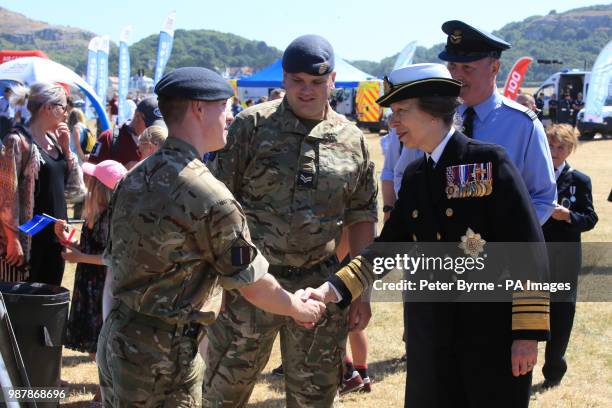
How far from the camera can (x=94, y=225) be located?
534 centimetres

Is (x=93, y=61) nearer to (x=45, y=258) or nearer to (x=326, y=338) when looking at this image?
(x=45, y=258)

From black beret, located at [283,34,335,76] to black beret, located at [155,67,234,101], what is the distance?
3.18ft

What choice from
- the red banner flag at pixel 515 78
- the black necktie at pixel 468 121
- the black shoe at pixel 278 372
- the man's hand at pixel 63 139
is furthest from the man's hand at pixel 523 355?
the red banner flag at pixel 515 78

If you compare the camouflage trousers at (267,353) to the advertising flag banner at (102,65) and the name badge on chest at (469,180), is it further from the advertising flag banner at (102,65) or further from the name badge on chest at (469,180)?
the advertising flag banner at (102,65)

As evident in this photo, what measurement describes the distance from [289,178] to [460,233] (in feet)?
3.36

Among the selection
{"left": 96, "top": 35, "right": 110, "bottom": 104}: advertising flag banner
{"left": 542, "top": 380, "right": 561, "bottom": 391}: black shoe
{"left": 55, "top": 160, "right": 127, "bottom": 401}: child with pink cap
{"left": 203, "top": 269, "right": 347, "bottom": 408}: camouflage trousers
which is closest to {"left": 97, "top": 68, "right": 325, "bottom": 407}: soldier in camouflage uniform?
{"left": 203, "top": 269, "right": 347, "bottom": 408}: camouflage trousers

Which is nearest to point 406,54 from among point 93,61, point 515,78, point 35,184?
point 515,78

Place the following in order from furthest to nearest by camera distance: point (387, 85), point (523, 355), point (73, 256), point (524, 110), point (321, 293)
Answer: point (73, 256)
point (524, 110)
point (321, 293)
point (387, 85)
point (523, 355)

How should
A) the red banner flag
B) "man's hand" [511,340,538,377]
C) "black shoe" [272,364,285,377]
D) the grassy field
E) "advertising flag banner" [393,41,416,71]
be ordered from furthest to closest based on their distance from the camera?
"advertising flag banner" [393,41,416,71] → the red banner flag → "black shoe" [272,364,285,377] → the grassy field → "man's hand" [511,340,538,377]

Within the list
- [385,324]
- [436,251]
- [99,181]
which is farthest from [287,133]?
[385,324]

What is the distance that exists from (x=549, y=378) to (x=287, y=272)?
2952 millimetres

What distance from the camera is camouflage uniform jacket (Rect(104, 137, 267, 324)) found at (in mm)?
2721

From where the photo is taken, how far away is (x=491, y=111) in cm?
395

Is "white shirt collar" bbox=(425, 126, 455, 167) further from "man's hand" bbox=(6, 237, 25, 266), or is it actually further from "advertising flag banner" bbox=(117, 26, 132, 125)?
"advertising flag banner" bbox=(117, 26, 132, 125)
